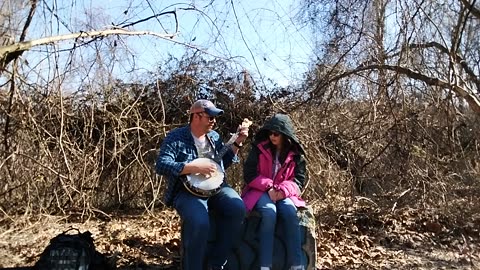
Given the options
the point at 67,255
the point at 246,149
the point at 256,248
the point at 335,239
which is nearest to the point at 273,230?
the point at 256,248

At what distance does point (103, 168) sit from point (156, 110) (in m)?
0.88

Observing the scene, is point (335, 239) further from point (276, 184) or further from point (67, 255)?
point (67, 255)

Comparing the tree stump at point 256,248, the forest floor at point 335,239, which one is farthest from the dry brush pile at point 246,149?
the tree stump at point 256,248

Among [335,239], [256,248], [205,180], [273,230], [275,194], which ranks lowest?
[335,239]

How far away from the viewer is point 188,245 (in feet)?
11.7

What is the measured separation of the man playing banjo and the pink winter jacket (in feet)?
0.67

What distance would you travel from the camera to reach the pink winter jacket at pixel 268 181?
13.0ft

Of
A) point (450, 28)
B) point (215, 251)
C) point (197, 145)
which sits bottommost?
point (215, 251)

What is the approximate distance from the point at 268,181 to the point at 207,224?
0.63 meters

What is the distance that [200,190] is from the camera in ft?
12.2

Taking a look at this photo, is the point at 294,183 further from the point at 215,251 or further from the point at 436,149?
the point at 436,149

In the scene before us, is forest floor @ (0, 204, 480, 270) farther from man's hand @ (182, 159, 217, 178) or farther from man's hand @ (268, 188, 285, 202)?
man's hand @ (182, 159, 217, 178)

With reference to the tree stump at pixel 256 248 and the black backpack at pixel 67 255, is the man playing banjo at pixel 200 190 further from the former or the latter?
the black backpack at pixel 67 255

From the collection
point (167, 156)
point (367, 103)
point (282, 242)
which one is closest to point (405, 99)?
point (367, 103)
